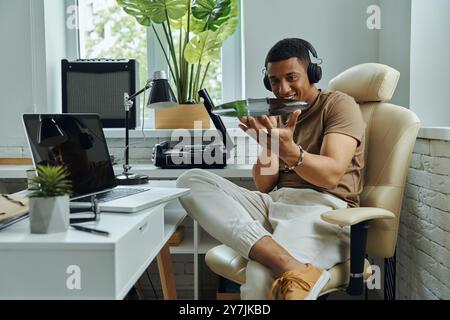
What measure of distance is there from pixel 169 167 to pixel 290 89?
686 mm

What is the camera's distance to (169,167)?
2.06 m

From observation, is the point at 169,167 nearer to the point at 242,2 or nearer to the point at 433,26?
Result: the point at 242,2

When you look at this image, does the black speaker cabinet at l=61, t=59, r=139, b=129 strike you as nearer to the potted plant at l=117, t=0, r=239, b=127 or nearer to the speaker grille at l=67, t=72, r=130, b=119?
the speaker grille at l=67, t=72, r=130, b=119

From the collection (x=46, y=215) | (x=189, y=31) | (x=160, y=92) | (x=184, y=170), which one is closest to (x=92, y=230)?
(x=46, y=215)

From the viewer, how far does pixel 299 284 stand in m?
1.16

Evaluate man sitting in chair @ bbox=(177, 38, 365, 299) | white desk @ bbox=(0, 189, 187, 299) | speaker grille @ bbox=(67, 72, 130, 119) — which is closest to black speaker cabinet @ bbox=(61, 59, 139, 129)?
speaker grille @ bbox=(67, 72, 130, 119)

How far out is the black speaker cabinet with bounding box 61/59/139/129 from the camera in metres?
2.33

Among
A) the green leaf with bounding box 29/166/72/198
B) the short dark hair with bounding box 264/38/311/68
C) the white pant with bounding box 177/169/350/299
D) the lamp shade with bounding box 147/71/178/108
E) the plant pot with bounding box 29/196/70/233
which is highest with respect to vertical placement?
the short dark hair with bounding box 264/38/311/68

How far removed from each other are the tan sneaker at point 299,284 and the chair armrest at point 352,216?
147 mm

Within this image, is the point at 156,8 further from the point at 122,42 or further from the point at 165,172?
the point at 165,172

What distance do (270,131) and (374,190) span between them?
1.67ft

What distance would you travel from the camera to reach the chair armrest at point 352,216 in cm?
127

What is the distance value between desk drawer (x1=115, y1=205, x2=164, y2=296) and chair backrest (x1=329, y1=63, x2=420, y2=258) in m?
0.71

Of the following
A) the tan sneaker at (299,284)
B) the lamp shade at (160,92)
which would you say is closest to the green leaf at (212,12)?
the lamp shade at (160,92)
